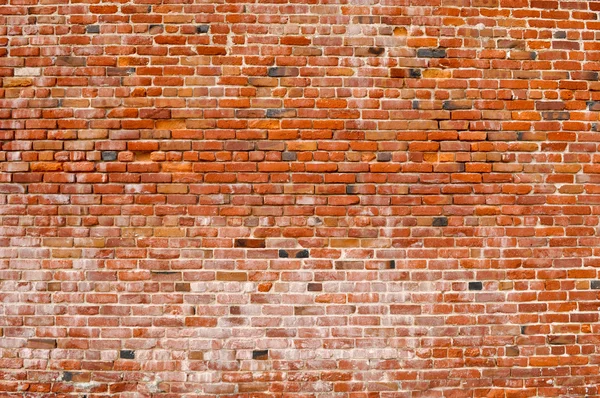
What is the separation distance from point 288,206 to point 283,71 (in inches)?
39.4

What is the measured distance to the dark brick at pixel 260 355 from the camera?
288 centimetres

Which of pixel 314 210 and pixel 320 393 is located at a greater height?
pixel 314 210

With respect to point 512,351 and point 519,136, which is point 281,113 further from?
point 512,351

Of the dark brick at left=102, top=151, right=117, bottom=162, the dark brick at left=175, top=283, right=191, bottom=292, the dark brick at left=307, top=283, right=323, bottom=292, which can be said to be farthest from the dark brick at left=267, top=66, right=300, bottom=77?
the dark brick at left=175, top=283, right=191, bottom=292

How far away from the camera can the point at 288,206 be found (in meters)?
2.93

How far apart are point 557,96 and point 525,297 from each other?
153cm

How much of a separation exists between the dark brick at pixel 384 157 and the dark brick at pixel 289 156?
2.02 feet

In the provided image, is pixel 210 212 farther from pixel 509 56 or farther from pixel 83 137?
pixel 509 56

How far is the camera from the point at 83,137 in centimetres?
293

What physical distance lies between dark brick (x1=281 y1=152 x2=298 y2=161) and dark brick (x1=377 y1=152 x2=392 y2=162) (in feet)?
2.02

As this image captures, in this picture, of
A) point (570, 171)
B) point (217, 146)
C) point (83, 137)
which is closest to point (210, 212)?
point (217, 146)

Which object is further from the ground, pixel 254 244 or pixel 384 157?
pixel 384 157

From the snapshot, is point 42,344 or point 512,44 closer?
point 42,344

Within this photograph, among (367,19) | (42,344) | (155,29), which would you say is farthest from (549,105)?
(42,344)
